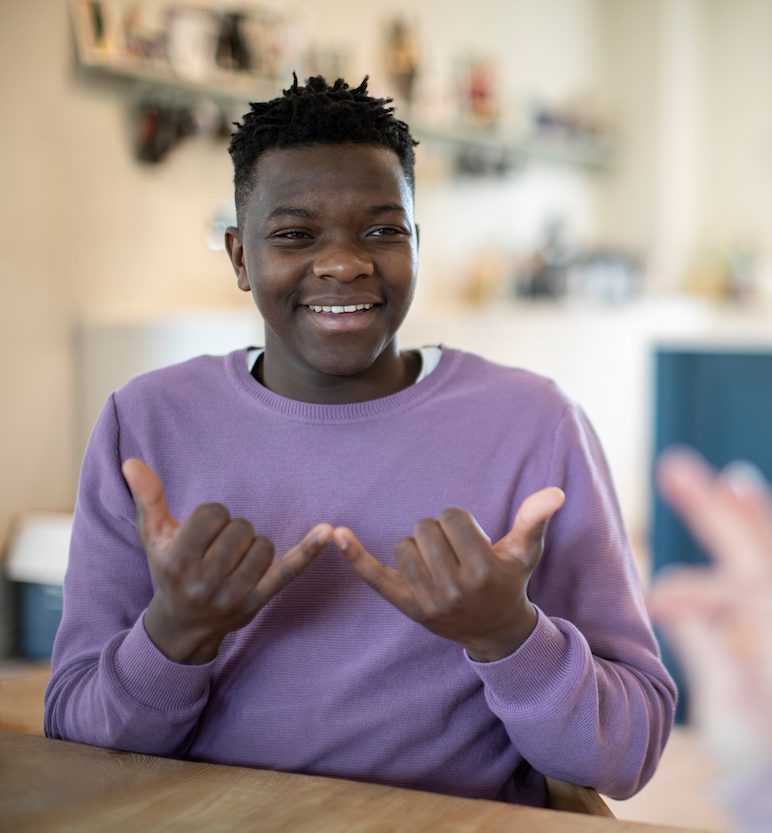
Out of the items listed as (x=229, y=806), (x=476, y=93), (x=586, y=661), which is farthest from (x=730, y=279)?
(x=229, y=806)

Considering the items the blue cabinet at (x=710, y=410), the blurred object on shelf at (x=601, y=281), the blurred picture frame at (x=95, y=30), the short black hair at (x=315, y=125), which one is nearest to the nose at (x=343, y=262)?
the short black hair at (x=315, y=125)

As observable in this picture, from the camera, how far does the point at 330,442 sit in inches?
44.3

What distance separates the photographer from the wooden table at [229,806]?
78cm

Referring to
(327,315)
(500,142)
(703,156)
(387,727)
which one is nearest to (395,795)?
(387,727)

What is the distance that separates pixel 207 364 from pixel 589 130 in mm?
4543

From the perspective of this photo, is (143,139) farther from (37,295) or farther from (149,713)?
(149,713)

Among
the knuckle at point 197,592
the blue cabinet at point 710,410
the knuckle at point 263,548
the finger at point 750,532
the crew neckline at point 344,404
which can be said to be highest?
the finger at point 750,532

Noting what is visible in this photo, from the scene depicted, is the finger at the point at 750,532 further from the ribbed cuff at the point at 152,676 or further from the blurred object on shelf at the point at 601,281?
the blurred object on shelf at the point at 601,281

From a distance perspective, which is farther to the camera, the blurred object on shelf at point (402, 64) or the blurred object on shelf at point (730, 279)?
the blurred object on shelf at point (730, 279)

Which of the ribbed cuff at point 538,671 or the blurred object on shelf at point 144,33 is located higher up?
the blurred object on shelf at point 144,33

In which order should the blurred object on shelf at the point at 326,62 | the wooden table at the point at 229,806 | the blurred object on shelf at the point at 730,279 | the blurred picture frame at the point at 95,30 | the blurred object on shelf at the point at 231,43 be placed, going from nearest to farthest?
the wooden table at the point at 229,806
the blurred picture frame at the point at 95,30
the blurred object on shelf at the point at 231,43
the blurred object on shelf at the point at 326,62
the blurred object on shelf at the point at 730,279

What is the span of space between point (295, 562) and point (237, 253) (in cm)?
45

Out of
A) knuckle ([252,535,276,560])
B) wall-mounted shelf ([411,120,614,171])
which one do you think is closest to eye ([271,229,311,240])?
knuckle ([252,535,276,560])

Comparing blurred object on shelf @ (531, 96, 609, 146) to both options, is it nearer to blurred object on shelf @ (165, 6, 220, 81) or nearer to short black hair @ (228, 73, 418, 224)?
blurred object on shelf @ (165, 6, 220, 81)
